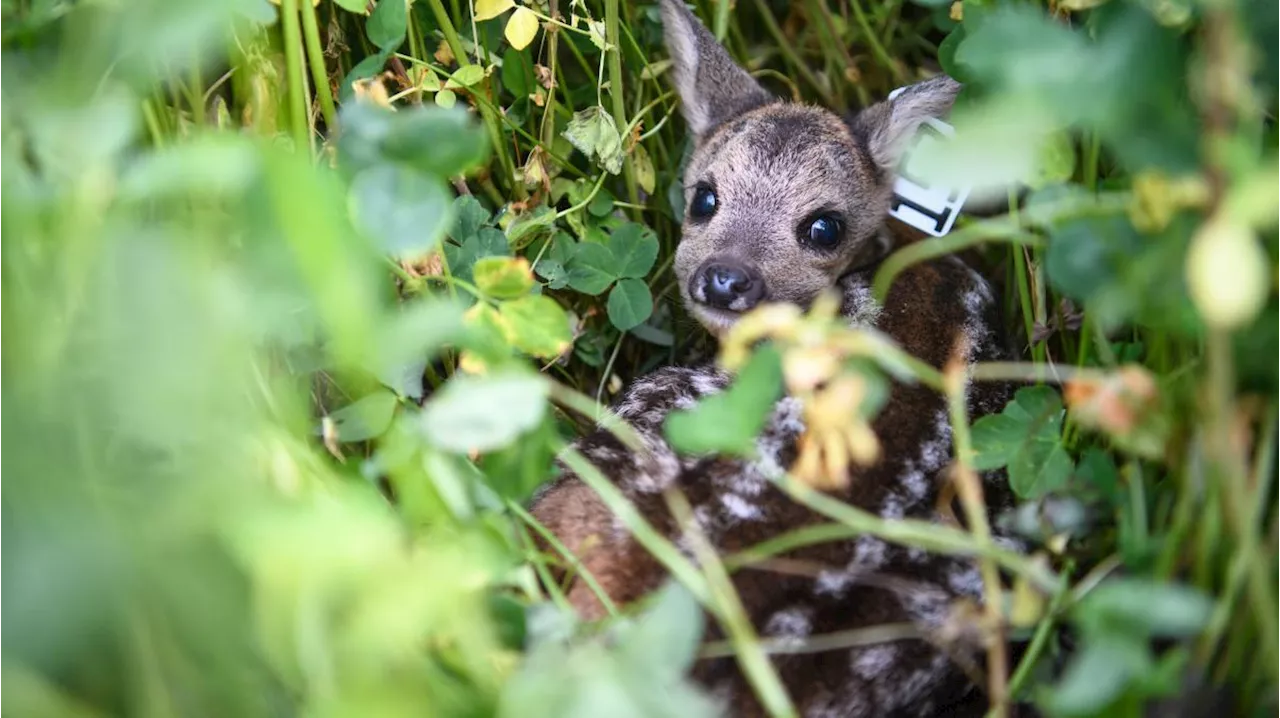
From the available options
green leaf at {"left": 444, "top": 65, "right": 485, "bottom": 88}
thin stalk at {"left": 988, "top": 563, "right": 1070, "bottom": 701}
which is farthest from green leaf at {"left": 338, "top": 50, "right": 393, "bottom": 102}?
thin stalk at {"left": 988, "top": 563, "right": 1070, "bottom": 701}

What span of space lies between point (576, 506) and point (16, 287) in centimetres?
106

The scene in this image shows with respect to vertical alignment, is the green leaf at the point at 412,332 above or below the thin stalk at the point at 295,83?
below

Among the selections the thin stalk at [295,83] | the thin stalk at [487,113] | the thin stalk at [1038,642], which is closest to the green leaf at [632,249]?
the thin stalk at [487,113]

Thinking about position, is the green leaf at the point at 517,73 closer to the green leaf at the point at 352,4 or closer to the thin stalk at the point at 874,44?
the green leaf at the point at 352,4

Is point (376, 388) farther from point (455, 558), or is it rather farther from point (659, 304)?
point (659, 304)

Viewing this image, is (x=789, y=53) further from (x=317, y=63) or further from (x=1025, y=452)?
(x=1025, y=452)

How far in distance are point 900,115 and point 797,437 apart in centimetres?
121

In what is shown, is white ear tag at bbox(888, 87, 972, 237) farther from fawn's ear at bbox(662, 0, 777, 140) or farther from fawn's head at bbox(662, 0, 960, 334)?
fawn's ear at bbox(662, 0, 777, 140)

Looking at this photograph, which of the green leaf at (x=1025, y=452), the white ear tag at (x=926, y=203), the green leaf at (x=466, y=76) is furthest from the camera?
the white ear tag at (x=926, y=203)

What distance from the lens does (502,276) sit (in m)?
1.66

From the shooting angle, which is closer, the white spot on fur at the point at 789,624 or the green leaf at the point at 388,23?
the white spot on fur at the point at 789,624

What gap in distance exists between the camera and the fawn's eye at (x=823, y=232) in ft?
10.2

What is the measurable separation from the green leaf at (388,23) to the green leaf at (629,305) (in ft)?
2.50

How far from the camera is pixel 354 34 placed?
2.68 meters
